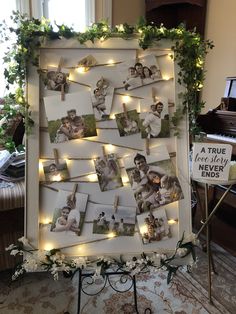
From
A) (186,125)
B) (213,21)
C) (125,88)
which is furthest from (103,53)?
(213,21)

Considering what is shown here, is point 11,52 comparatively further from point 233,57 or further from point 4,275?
point 233,57

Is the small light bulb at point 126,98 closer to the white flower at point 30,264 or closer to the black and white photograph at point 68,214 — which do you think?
the black and white photograph at point 68,214

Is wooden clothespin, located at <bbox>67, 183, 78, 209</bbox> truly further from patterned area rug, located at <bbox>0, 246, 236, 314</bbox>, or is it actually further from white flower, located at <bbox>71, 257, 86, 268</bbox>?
patterned area rug, located at <bbox>0, 246, 236, 314</bbox>

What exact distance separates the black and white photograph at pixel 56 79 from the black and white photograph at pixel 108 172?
358mm

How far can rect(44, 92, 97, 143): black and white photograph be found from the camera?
1.36m

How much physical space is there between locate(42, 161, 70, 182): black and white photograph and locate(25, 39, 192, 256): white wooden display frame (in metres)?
0.03

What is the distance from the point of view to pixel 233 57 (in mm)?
3164

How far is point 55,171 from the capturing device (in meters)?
1.38

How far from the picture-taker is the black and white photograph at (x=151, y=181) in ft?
4.63

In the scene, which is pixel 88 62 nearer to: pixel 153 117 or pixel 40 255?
pixel 153 117

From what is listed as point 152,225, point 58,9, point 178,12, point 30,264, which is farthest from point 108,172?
point 178,12

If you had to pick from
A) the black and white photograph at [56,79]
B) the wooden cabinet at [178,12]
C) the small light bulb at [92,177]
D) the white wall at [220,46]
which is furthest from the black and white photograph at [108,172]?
the wooden cabinet at [178,12]

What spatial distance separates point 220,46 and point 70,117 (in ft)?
8.31

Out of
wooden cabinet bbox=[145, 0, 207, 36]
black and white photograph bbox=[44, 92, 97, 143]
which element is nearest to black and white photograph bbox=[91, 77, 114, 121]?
black and white photograph bbox=[44, 92, 97, 143]
